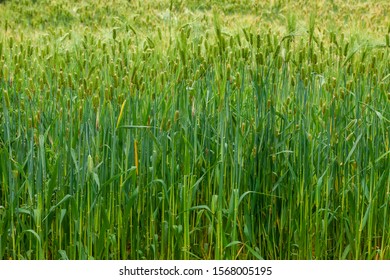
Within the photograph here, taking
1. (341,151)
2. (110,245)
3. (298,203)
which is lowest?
(110,245)

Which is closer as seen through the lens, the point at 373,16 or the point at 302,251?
the point at 302,251

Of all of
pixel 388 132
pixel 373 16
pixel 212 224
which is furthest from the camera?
pixel 373 16

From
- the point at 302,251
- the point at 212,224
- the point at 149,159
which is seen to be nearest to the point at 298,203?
the point at 302,251

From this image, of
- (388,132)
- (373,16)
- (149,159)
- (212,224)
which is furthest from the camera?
(373,16)

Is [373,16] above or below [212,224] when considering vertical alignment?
above

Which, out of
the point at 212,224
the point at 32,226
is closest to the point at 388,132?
the point at 212,224

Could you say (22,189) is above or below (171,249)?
above

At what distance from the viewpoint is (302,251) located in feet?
7.14

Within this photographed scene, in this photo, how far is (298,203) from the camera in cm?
218

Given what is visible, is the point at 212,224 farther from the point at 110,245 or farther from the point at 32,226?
the point at 32,226

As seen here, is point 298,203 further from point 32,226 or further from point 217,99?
Answer: point 32,226

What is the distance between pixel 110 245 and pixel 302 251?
1.86 ft

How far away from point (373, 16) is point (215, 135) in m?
4.48

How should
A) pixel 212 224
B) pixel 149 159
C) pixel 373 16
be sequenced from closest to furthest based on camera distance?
pixel 212 224 → pixel 149 159 → pixel 373 16
